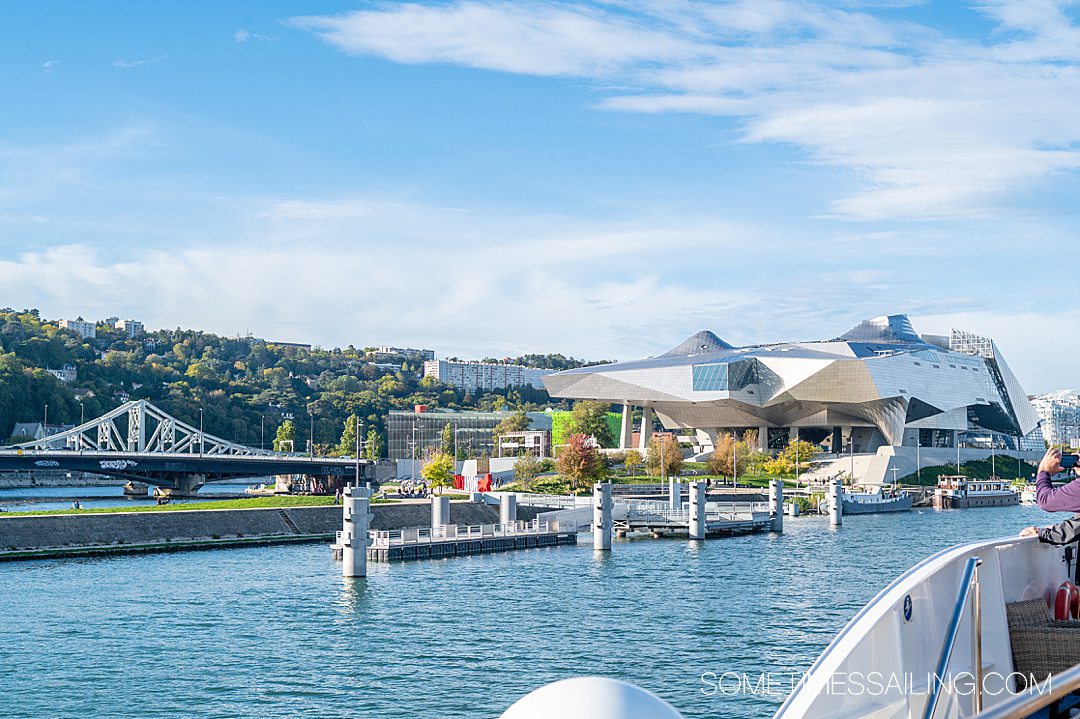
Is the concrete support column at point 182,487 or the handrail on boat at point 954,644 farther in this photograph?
the concrete support column at point 182,487

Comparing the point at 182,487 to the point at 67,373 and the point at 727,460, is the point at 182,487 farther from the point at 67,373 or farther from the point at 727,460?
the point at 67,373

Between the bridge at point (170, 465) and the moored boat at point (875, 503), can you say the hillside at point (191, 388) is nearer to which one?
the bridge at point (170, 465)

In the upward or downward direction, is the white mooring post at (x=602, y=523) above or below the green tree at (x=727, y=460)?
below

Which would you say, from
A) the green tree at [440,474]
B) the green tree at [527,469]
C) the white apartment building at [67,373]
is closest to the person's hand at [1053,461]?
the green tree at [440,474]

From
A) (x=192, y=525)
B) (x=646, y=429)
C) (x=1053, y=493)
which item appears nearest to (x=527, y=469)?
(x=646, y=429)

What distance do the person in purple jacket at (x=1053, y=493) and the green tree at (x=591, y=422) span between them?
9063cm

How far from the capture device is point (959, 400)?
310 feet

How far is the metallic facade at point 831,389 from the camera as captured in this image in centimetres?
8788

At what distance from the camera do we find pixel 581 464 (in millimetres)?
62906

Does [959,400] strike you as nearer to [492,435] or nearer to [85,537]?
[492,435]

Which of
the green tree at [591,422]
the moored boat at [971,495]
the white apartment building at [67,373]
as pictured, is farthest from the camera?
the white apartment building at [67,373]

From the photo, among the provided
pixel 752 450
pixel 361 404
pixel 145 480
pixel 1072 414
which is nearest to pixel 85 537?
pixel 145 480

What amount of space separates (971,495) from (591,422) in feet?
123

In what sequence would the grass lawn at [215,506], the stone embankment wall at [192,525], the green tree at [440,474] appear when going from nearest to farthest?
1. the stone embankment wall at [192,525]
2. the grass lawn at [215,506]
3. the green tree at [440,474]
